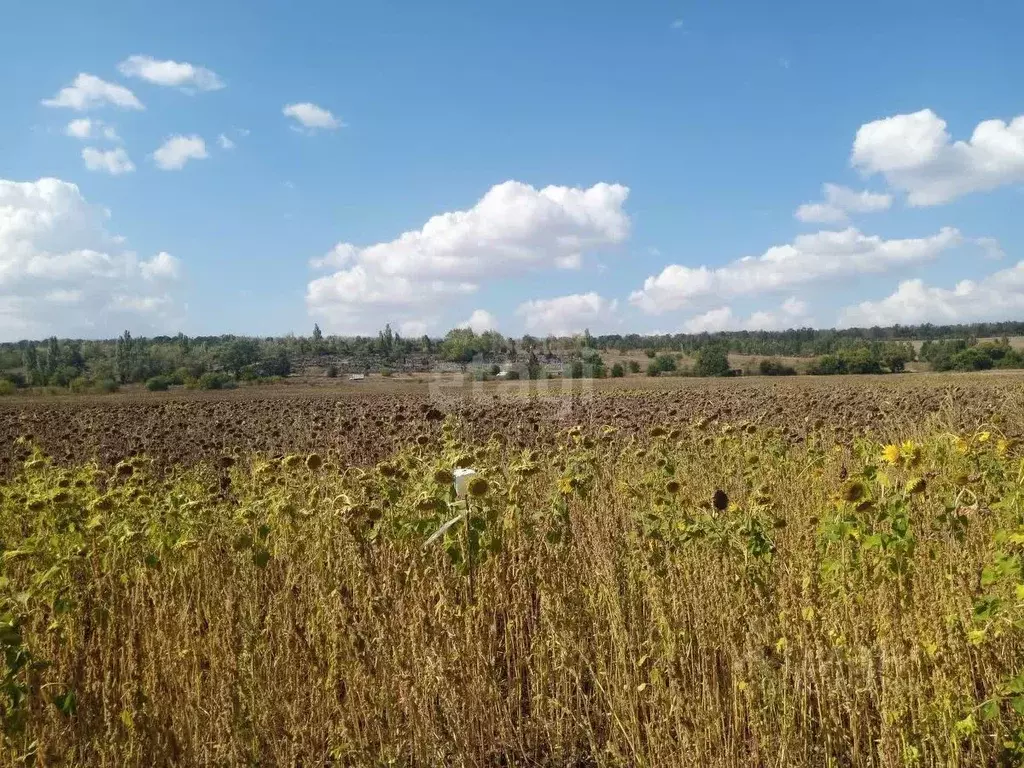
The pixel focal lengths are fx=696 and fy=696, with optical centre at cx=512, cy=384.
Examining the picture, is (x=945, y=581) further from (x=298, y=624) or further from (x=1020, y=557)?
(x=298, y=624)

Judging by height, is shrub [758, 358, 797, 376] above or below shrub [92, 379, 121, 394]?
below

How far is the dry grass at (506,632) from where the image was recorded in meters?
2.54

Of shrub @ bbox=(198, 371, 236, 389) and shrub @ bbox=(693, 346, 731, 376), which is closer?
shrub @ bbox=(198, 371, 236, 389)

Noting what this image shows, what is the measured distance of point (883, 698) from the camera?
233 cm

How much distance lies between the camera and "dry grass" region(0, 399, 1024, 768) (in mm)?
2537

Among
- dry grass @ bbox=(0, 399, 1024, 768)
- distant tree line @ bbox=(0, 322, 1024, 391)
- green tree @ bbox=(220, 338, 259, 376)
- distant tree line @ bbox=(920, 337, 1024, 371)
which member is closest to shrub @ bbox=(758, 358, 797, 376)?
distant tree line @ bbox=(0, 322, 1024, 391)

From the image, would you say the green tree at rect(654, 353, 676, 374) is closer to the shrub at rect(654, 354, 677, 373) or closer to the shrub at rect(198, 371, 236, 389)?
the shrub at rect(654, 354, 677, 373)

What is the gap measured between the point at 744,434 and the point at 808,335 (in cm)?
13948

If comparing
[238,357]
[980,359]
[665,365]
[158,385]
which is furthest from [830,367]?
[158,385]

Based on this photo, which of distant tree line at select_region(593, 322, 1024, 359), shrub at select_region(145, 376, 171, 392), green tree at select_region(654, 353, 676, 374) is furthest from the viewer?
distant tree line at select_region(593, 322, 1024, 359)

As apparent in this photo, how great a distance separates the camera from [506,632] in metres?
3.47

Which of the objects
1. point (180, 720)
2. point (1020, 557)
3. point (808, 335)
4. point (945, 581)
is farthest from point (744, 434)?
point (808, 335)

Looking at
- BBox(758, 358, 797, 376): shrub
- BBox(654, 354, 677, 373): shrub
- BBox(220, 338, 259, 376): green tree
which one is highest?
BBox(220, 338, 259, 376): green tree

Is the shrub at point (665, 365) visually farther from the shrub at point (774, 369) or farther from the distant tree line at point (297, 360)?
the shrub at point (774, 369)
